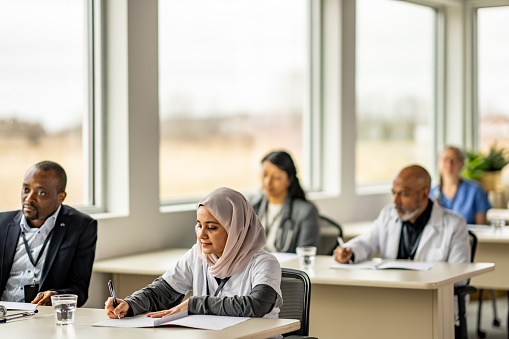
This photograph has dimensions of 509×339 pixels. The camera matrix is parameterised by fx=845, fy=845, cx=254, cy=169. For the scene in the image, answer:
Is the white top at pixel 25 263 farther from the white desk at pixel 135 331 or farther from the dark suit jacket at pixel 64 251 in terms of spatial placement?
the white desk at pixel 135 331

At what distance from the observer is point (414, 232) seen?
4.76 metres

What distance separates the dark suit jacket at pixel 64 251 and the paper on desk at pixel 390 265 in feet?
4.35

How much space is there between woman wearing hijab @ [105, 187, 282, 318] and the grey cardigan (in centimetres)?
207

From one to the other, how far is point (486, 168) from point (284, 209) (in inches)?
133

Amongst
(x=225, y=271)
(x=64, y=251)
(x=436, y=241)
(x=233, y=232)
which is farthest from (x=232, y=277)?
(x=436, y=241)

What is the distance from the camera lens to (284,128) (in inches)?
281

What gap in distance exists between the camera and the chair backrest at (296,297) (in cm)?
337

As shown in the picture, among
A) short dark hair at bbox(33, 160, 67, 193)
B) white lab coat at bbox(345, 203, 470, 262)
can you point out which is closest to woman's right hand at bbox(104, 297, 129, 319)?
short dark hair at bbox(33, 160, 67, 193)

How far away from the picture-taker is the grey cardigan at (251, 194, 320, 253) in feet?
17.7

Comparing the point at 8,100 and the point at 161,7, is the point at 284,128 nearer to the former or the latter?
the point at 161,7

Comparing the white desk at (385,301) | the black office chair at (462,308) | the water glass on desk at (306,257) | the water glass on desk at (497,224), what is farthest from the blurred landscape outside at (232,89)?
the black office chair at (462,308)

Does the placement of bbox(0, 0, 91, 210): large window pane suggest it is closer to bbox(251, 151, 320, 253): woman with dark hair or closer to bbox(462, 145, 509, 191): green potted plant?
bbox(251, 151, 320, 253): woman with dark hair

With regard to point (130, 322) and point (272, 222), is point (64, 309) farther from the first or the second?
point (272, 222)

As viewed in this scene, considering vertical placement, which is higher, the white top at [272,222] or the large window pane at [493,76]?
the large window pane at [493,76]
